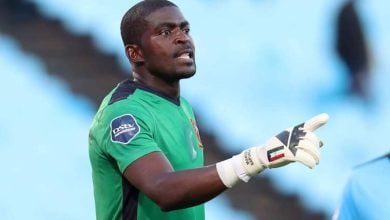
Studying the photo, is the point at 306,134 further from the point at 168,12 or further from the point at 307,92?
the point at 307,92

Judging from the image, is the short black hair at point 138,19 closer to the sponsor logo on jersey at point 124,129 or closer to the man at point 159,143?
the man at point 159,143

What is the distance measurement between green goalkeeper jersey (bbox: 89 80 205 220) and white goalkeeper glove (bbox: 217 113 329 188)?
0.31m

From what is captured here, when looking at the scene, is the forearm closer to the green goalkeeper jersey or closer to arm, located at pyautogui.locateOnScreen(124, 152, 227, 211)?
arm, located at pyautogui.locateOnScreen(124, 152, 227, 211)

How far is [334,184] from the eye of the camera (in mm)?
6488

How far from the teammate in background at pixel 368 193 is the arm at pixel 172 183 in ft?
2.88

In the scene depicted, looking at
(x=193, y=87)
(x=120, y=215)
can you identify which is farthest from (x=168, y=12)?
(x=193, y=87)

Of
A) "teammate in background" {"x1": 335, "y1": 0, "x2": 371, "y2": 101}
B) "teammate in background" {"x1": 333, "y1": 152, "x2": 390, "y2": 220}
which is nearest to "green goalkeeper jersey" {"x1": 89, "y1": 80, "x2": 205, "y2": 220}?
"teammate in background" {"x1": 333, "y1": 152, "x2": 390, "y2": 220}

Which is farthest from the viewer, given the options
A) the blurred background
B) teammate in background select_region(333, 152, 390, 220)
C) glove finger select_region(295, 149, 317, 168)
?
the blurred background

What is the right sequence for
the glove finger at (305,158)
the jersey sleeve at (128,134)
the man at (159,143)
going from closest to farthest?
the glove finger at (305,158), the man at (159,143), the jersey sleeve at (128,134)

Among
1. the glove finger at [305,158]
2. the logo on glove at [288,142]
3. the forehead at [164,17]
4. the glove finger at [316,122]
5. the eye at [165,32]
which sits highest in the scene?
the forehead at [164,17]

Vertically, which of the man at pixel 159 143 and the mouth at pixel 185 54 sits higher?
the mouth at pixel 185 54

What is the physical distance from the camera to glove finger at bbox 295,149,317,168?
3.26 meters

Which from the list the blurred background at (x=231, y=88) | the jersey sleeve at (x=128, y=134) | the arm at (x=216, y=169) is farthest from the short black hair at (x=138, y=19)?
the blurred background at (x=231, y=88)

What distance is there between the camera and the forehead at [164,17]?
393 cm
